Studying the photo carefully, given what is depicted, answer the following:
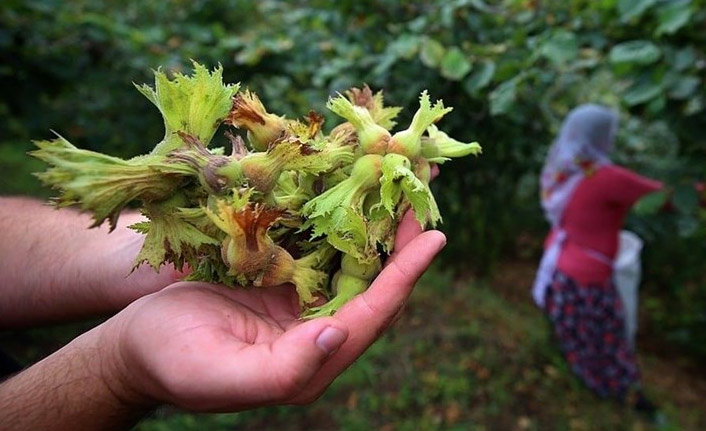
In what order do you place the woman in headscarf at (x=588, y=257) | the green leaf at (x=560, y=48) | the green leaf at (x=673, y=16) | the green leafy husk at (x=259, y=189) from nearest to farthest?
1. the green leafy husk at (x=259, y=189)
2. the green leaf at (x=673, y=16)
3. the green leaf at (x=560, y=48)
4. the woman in headscarf at (x=588, y=257)

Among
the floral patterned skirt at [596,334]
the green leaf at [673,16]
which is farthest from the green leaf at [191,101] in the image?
the floral patterned skirt at [596,334]

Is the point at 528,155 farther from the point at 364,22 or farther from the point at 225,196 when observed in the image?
the point at 225,196

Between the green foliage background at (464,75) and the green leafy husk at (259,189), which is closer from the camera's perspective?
the green leafy husk at (259,189)

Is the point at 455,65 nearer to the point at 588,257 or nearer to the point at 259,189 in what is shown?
the point at 259,189

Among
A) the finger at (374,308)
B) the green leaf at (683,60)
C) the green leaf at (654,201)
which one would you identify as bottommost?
the green leaf at (654,201)

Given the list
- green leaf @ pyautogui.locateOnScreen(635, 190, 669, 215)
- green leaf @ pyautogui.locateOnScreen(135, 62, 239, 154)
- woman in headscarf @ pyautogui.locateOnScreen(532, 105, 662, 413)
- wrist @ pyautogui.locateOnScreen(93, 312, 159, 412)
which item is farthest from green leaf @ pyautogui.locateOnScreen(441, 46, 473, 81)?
woman in headscarf @ pyautogui.locateOnScreen(532, 105, 662, 413)

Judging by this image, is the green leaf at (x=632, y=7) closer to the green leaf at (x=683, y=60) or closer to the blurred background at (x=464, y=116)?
the blurred background at (x=464, y=116)
